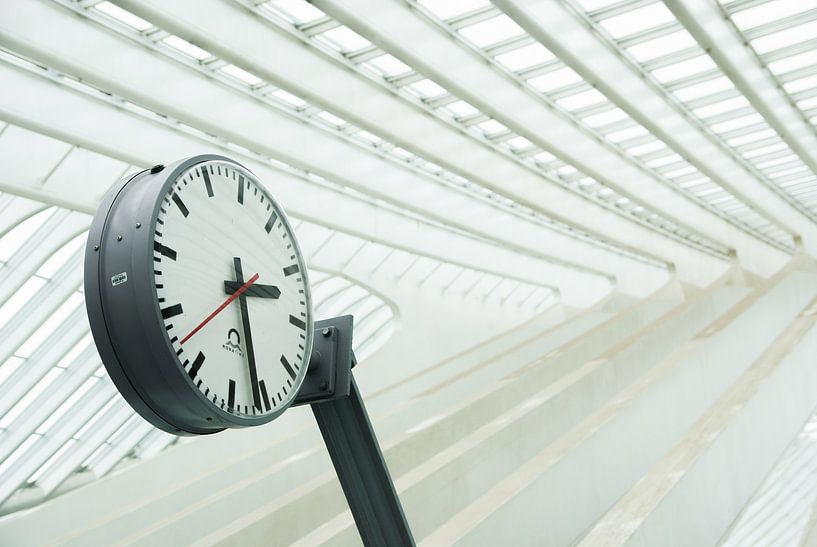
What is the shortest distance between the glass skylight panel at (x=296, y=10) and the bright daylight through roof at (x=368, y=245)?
4 cm

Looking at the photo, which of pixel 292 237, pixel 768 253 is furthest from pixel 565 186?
pixel 292 237

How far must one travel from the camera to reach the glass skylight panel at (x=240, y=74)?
12.5m

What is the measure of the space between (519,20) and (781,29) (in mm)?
5193

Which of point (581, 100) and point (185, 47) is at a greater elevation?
point (185, 47)

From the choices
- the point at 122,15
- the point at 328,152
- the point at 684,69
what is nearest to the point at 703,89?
the point at 684,69

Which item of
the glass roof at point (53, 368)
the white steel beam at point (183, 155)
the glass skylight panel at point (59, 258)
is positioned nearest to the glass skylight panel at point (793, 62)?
the white steel beam at point (183, 155)

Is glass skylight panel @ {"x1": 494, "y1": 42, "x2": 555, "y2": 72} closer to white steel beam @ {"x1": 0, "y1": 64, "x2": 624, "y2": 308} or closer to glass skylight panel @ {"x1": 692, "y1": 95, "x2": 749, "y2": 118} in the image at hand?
Result: glass skylight panel @ {"x1": 692, "y1": 95, "x2": 749, "y2": 118}

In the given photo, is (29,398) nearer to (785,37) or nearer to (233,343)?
(785,37)

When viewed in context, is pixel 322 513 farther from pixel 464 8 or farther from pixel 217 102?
pixel 464 8

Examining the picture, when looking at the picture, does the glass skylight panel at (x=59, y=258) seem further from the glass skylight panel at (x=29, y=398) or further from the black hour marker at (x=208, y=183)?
the black hour marker at (x=208, y=183)

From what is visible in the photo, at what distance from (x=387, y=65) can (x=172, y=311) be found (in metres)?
11.4

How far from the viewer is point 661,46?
43.3 feet

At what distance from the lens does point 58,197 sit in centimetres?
1320

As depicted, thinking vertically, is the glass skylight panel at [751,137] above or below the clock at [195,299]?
above
